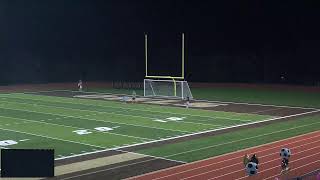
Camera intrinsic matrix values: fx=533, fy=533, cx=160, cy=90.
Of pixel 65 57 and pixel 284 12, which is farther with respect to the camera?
pixel 65 57

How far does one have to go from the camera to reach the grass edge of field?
45.8 ft

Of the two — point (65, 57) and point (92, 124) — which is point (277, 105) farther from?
point (65, 57)

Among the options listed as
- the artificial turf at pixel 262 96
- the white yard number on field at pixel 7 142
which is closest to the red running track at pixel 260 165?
the white yard number on field at pixel 7 142

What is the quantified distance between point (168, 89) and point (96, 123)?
11609mm

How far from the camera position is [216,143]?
15.6 metres

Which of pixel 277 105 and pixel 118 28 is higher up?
pixel 118 28

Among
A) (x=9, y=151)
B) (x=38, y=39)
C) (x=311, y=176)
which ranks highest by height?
(x=38, y=39)

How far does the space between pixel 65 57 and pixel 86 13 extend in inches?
166

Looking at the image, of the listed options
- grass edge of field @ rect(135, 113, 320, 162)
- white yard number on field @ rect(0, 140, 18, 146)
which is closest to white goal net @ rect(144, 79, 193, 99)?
grass edge of field @ rect(135, 113, 320, 162)

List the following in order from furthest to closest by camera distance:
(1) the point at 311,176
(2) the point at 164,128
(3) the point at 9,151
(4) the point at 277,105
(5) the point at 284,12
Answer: (5) the point at 284,12
(4) the point at 277,105
(2) the point at 164,128
(1) the point at 311,176
(3) the point at 9,151

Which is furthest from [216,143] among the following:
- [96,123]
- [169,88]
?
[169,88]

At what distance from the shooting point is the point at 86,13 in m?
44.1

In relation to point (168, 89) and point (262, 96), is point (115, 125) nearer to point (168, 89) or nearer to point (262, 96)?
point (168, 89)

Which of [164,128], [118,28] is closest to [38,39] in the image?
[118,28]
